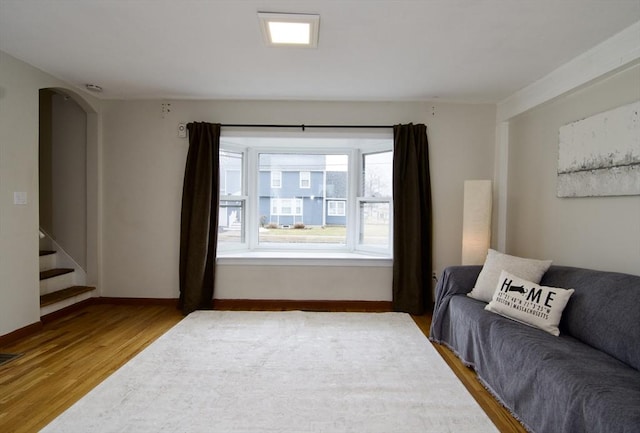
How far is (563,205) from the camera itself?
285cm

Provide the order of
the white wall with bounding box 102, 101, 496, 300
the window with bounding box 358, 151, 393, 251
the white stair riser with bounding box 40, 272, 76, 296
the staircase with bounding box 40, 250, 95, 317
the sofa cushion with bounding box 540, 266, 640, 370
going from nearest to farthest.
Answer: the sofa cushion with bounding box 540, 266, 640, 370 < the staircase with bounding box 40, 250, 95, 317 < the white stair riser with bounding box 40, 272, 76, 296 < the white wall with bounding box 102, 101, 496, 300 < the window with bounding box 358, 151, 393, 251

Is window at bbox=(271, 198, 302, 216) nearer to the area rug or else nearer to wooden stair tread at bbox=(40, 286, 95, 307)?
the area rug

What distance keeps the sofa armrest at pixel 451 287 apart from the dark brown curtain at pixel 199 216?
249 cm

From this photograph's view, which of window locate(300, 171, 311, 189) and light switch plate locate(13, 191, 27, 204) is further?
window locate(300, 171, 311, 189)

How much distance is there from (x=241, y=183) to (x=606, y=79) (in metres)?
3.78

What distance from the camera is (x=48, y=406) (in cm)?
189

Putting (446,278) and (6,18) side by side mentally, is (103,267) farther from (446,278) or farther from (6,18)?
(446,278)

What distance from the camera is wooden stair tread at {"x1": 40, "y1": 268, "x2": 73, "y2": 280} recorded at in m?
3.53

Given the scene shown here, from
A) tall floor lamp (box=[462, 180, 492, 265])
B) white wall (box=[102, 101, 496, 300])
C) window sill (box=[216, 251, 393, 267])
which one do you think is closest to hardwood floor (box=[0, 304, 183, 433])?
white wall (box=[102, 101, 496, 300])

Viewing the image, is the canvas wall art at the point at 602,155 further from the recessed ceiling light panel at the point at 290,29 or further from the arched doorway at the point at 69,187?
the arched doorway at the point at 69,187

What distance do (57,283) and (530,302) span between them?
4683 mm

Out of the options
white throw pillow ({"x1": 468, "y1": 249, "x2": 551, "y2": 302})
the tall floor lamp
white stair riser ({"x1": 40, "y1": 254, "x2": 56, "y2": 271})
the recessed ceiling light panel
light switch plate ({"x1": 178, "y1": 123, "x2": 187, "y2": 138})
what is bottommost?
white stair riser ({"x1": 40, "y1": 254, "x2": 56, "y2": 271})

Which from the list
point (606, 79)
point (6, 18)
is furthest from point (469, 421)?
point (6, 18)

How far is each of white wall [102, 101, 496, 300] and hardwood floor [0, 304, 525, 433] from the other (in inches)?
20.7
